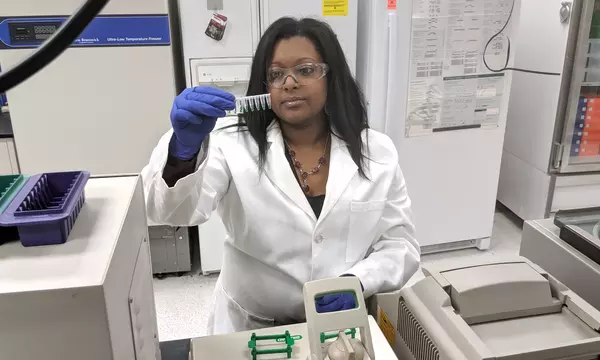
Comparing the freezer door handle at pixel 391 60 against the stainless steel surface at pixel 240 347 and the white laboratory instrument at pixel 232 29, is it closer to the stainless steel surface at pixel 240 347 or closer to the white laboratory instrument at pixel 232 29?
the white laboratory instrument at pixel 232 29

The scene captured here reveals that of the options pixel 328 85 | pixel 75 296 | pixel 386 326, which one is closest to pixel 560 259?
pixel 386 326

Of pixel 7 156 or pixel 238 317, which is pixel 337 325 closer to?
pixel 238 317

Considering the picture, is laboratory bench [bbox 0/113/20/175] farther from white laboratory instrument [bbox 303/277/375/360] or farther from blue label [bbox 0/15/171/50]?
white laboratory instrument [bbox 303/277/375/360]

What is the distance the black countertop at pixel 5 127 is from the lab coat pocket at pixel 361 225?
71.9 inches

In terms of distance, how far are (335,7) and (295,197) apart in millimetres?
1402

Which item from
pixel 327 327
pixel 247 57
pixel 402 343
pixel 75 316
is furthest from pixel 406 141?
pixel 75 316

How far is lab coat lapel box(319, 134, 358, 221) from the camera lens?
1.33 m

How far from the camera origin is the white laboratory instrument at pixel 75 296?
48cm

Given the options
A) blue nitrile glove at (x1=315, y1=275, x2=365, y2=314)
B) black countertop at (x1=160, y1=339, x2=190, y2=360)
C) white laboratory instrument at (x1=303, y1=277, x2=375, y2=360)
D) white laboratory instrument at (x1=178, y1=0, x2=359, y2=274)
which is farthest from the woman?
white laboratory instrument at (x1=178, y1=0, x2=359, y2=274)

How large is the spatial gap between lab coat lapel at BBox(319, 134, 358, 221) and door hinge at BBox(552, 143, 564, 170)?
79.0 inches

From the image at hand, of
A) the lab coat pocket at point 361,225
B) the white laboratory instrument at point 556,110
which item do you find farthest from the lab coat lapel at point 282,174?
the white laboratory instrument at point 556,110

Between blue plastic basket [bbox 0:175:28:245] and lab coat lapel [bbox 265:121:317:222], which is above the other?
blue plastic basket [bbox 0:175:28:245]

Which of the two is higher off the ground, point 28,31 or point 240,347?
point 28,31

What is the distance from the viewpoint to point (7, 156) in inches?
94.0
